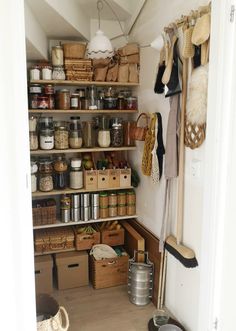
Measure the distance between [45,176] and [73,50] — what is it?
1.17 m

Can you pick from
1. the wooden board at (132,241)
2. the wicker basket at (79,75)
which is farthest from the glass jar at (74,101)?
the wooden board at (132,241)

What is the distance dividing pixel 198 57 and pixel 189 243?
4.05ft

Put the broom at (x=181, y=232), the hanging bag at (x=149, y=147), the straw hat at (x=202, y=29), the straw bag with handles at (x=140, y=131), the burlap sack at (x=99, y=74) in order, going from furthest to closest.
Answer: the burlap sack at (x=99, y=74) → the straw bag with handles at (x=140, y=131) → the hanging bag at (x=149, y=147) → the broom at (x=181, y=232) → the straw hat at (x=202, y=29)

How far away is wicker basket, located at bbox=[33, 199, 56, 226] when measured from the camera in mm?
2859

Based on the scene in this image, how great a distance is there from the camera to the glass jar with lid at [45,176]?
113 inches

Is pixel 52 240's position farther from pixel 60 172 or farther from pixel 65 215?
pixel 60 172

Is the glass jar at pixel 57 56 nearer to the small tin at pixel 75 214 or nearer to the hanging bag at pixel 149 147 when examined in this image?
the hanging bag at pixel 149 147

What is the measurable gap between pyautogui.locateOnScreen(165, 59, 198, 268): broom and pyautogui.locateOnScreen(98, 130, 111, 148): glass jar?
1018 millimetres

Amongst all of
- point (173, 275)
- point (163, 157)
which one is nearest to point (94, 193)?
point (163, 157)

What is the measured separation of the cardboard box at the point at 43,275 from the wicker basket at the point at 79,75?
168 cm

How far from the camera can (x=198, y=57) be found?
1.88 m

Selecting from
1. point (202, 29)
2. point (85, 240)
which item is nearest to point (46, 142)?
point (85, 240)
